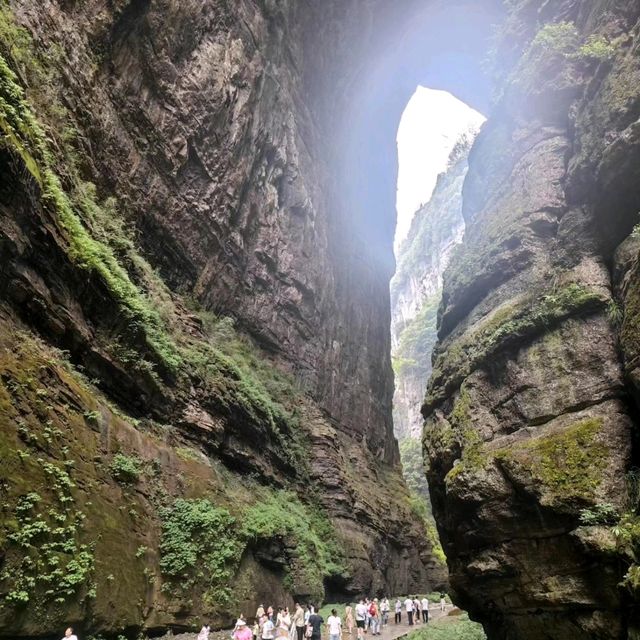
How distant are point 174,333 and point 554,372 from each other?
10946 mm

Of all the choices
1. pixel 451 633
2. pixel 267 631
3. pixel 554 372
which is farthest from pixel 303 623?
pixel 554 372

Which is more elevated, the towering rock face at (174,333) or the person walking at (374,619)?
the towering rock face at (174,333)

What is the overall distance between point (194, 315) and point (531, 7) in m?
18.7

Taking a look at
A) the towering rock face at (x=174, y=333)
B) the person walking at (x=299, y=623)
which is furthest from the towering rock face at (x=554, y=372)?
the towering rock face at (x=174, y=333)

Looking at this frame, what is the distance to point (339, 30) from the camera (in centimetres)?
3394

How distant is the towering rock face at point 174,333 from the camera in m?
8.40

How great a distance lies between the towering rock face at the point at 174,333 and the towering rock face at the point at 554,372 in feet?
21.7

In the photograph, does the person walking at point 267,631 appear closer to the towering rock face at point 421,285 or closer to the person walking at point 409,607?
the person walking at point 409,607

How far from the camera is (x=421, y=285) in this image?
130 metres

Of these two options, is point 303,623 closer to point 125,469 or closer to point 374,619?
point 374,619

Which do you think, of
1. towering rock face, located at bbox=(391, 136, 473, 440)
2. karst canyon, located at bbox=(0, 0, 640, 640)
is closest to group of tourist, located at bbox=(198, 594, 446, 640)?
karst canyon, located at bbox=(0, 0, 640, 640)

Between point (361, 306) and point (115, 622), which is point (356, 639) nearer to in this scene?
point (115, 622)

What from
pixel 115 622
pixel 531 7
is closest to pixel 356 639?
pixel 115 622

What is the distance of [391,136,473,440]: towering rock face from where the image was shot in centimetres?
9162
